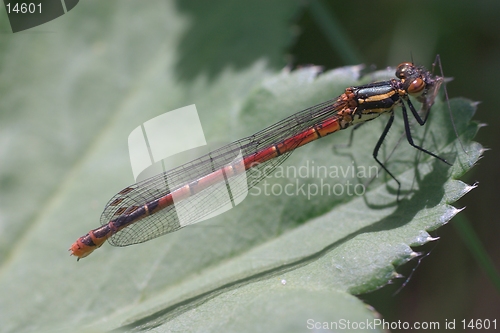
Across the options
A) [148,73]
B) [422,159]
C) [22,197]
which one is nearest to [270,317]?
[422,159]

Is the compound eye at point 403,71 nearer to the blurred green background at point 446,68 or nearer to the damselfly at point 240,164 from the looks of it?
the damselfly at point 240,164

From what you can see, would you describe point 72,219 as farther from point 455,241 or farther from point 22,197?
point 455,241

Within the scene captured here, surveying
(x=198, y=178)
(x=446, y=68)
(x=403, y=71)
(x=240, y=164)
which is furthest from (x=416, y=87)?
(x=198, y=178)

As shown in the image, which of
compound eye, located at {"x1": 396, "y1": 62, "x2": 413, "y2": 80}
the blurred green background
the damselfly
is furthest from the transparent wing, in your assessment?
the blurred green background

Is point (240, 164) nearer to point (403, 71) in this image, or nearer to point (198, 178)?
point (198, 178)

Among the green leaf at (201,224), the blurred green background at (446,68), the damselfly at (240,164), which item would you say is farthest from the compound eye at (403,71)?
the blurred green background at (446,68)
